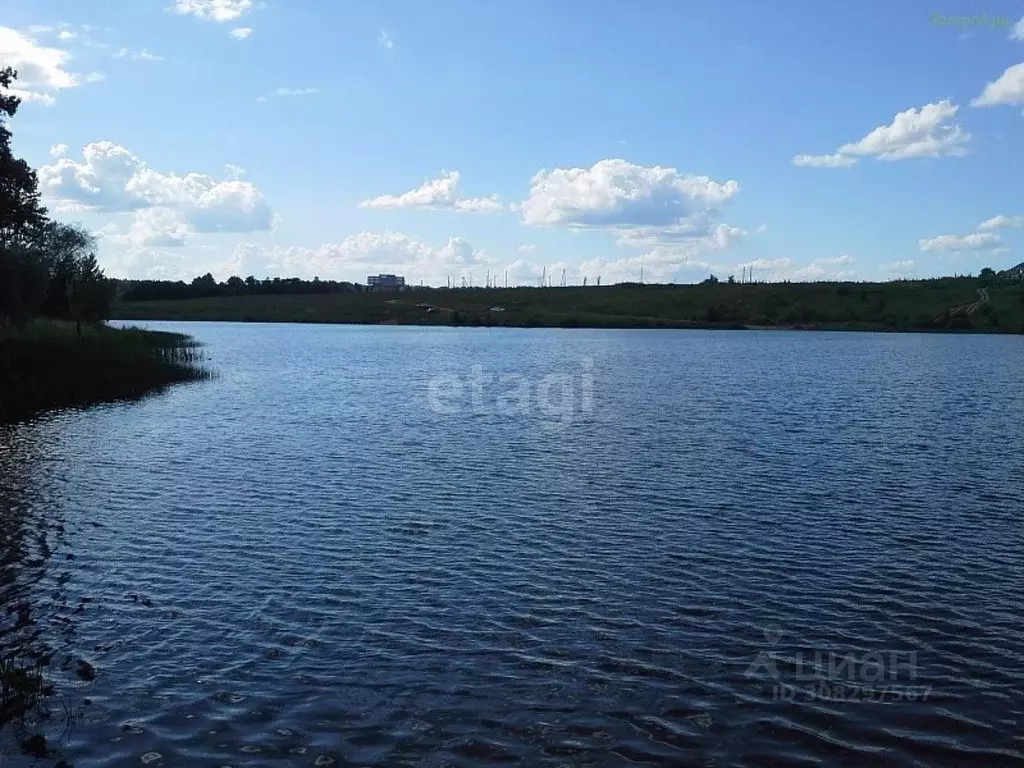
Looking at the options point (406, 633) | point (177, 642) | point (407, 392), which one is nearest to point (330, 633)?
point (406, 633)

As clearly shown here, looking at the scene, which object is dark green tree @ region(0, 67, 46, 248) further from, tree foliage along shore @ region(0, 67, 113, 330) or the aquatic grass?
the aquatic grass

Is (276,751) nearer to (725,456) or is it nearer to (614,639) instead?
(614,639)

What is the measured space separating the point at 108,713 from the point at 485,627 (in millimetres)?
6601

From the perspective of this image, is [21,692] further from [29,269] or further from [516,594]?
[29,269]

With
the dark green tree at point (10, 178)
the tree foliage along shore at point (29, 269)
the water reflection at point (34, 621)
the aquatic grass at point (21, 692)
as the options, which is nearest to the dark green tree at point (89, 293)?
the tree foliage along shore at point (29, 269)

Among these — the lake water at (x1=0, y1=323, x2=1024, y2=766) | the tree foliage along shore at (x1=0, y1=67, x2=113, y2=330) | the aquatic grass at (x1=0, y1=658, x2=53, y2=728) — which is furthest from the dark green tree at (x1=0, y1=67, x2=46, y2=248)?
the aquatic grass at (x1=0, y1=658, x2=53, y2=728)

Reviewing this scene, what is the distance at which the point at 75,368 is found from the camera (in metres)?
60.9

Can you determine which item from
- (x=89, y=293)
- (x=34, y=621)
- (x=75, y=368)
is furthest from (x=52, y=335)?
(x=34, y=621)

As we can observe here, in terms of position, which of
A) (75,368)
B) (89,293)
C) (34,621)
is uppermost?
(89,293)

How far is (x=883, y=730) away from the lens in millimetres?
12773

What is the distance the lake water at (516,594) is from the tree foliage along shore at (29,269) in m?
13.0

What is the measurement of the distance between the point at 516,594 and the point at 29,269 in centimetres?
4823

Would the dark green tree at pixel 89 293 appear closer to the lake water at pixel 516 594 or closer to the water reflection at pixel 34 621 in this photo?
the lake water at pixel 516 594

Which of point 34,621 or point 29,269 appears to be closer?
point 34,621
